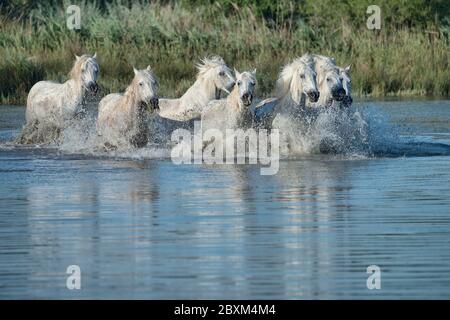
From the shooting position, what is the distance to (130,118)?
18531 mm

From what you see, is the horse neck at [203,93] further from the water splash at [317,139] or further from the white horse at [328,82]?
the white horse at [328,82]

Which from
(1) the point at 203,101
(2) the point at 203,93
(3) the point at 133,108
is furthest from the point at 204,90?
(3) the point at 133,108

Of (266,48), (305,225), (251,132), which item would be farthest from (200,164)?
(266,48)

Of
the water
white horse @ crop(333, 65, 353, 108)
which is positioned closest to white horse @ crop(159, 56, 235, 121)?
white horse @ crop(333, 65, 353, 108)

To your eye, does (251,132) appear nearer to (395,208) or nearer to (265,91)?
(395,208)

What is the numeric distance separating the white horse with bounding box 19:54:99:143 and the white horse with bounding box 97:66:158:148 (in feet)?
2.38

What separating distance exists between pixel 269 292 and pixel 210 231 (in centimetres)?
243

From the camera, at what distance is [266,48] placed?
1239 inches

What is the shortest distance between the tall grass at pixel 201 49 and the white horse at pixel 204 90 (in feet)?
28.2

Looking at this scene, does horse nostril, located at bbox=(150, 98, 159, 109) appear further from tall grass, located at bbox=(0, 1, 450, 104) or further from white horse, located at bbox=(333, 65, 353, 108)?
tall grass, located at bbox=(0, 1, 450, 104)

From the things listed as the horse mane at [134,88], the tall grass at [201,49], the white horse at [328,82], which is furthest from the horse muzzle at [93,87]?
the tall grass at [201,49]

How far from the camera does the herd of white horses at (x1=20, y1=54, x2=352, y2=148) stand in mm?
18000
